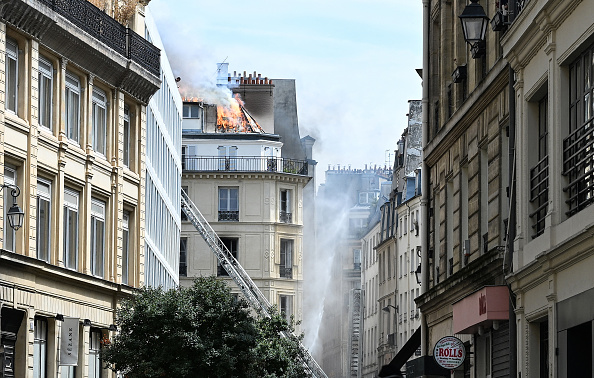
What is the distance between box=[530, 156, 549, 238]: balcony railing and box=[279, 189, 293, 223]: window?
194 ft

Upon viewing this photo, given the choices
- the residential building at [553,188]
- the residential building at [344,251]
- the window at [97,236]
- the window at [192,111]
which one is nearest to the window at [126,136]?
the window at [97,236]

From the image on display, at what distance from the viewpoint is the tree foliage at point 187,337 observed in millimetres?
34906

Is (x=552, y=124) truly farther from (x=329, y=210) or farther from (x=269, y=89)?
(x=329, y=210)

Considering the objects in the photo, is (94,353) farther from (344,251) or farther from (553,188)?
(344,251)

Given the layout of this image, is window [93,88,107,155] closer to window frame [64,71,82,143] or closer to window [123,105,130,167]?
window frame [64,71,82,143]

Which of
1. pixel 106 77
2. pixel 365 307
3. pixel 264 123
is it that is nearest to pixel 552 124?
pixel 106 77

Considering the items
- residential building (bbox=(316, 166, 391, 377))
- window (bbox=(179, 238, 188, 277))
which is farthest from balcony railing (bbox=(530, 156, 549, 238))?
residential building (bbox=(316, 166, 391, 377))

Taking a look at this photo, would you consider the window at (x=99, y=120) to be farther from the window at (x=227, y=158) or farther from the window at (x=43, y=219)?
the window at (x=227, y=158)

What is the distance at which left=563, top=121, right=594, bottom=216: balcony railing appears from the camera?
668 inches

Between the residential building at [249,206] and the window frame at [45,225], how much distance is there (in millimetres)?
41484

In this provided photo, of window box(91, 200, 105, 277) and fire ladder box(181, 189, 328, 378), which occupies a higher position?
fire ladder box(181, 189, 328, 378)

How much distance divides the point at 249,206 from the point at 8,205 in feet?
156

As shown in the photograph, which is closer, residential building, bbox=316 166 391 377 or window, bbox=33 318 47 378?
window, bbox=33 318 47 378

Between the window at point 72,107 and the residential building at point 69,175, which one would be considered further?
the window at point 72,107
